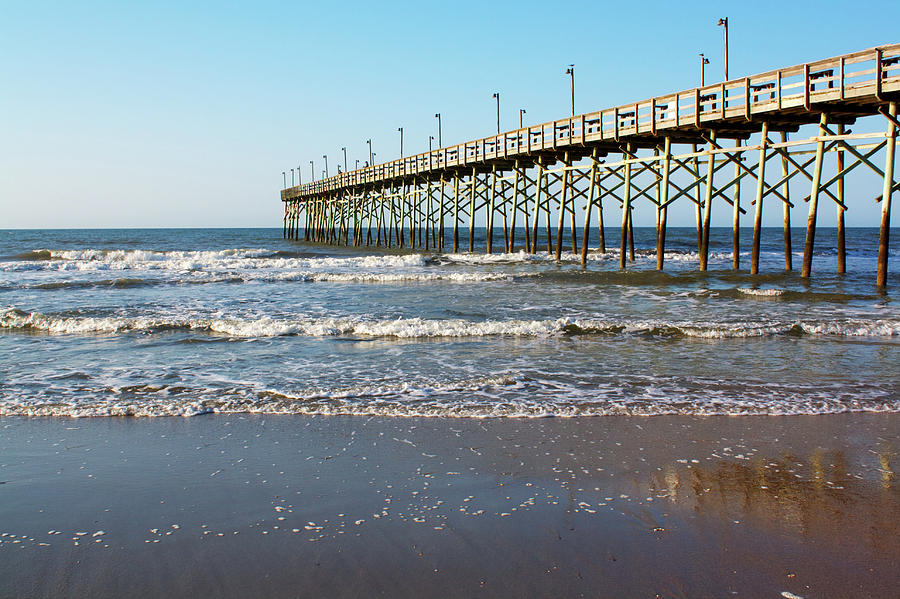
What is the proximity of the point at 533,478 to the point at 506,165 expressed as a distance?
27218mm

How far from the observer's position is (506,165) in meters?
30.4

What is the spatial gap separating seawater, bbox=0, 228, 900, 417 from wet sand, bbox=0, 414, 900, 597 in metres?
0.67

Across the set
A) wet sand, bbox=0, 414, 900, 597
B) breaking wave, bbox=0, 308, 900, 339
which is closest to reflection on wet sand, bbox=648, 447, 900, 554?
wet sand, bbox=0, 414, 900, 597

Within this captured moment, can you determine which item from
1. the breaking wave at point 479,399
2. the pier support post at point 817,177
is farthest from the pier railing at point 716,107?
the breaking wave at point 479,399

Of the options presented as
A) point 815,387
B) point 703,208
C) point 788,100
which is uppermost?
point 788,100

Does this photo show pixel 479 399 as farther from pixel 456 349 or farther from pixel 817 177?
pixel 817 177

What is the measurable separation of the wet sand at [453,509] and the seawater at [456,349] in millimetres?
672

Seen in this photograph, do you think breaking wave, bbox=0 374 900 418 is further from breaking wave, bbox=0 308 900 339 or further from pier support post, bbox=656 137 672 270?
pier support post, bbox=656 137 672 270

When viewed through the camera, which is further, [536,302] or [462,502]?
[536,302]

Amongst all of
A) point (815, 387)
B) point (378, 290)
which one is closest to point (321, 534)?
point (815, 387)

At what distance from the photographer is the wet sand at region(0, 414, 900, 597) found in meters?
2.92

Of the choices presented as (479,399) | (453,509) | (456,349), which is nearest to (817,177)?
(456,349)

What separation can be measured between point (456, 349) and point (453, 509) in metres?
5.27

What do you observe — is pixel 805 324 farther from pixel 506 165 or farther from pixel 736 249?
pixel 506 165
